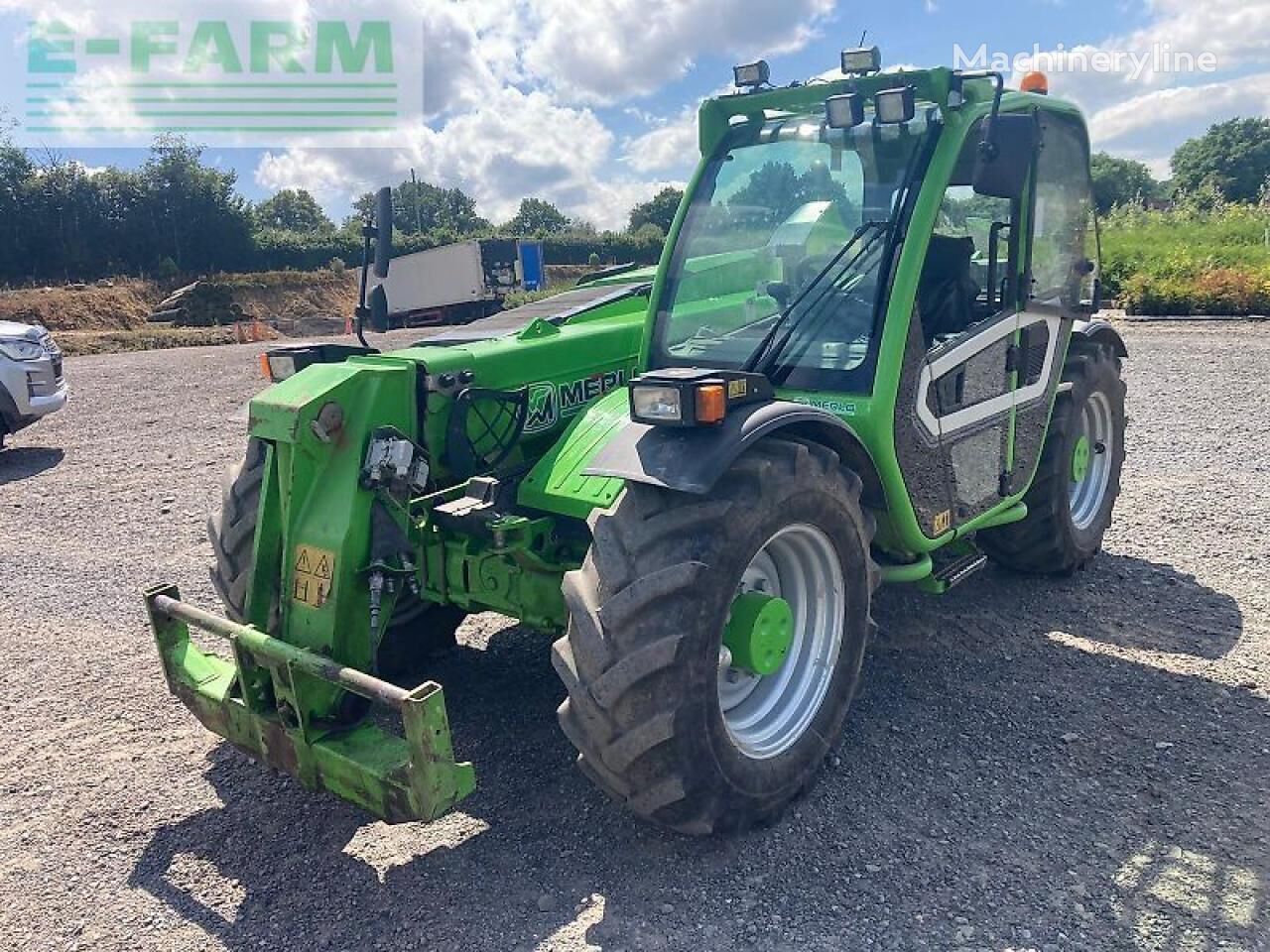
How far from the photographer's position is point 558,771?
366cm

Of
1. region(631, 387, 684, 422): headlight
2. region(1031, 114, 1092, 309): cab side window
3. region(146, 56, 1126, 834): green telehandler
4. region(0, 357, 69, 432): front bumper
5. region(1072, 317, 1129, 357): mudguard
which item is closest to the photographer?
region(146, 56, 1126, 834): green telehandler

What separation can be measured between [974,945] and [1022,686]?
5.66ft

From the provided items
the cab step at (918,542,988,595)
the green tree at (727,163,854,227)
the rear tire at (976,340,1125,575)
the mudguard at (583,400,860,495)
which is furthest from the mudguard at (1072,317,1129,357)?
the mudguard at (583,400,860,495)

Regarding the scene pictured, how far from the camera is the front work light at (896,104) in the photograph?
3547 millimetres

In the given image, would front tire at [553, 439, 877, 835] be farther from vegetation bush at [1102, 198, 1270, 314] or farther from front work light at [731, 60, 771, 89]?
vegetation bush at [1102, 198, 1270, 314]

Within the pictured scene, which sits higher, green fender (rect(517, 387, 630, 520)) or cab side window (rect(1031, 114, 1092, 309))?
cab side window (rect(1031, 114, 1092, 309))

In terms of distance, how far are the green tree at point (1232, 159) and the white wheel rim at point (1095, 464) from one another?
55.3 metres

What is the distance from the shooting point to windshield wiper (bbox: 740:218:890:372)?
375cm

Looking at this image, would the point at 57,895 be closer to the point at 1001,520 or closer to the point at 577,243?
the point at 1001,520

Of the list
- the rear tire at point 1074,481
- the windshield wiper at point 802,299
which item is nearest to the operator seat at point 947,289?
the windshield wiper at point 802,299

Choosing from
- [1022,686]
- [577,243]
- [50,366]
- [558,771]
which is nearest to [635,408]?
[558,771]

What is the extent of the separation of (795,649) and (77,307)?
35.0 meters

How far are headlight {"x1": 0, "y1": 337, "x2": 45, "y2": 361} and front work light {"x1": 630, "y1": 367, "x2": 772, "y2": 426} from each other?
9.11 meters

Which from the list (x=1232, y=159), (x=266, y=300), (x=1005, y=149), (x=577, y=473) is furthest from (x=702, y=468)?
(x=1232, y=159)
